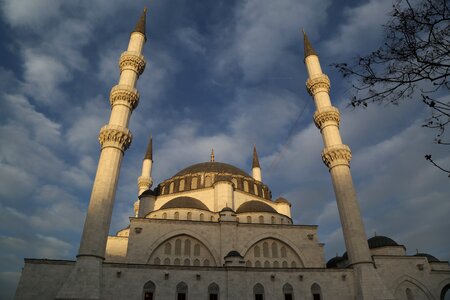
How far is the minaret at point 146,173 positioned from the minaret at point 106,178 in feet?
46.0

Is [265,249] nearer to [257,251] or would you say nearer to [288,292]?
[257,251]

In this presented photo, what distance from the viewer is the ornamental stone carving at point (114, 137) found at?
71.6 feet

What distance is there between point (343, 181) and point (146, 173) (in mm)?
23224

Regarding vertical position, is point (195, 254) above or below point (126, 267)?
above

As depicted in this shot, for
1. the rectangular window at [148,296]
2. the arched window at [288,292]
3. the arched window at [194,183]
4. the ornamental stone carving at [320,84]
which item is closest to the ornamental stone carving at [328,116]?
the ornamental stone carving at [320,84]

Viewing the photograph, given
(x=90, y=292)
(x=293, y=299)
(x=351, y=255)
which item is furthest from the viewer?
(x=351, y=255)

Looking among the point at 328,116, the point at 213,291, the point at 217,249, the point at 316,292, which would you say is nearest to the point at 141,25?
the point at 328,116

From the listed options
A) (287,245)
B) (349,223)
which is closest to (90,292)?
(287,245)

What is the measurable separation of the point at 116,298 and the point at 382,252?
20800mm

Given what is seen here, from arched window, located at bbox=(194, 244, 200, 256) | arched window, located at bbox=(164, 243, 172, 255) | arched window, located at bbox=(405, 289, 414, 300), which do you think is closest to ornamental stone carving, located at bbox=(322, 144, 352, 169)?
arched window, located at bbox=(405, 289, 414, 300)

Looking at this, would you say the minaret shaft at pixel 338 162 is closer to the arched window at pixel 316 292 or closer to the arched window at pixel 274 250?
the arched window at pixel 316 292

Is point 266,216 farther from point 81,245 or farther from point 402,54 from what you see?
point 402,54

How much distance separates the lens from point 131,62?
26188mm

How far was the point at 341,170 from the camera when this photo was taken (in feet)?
77.8
